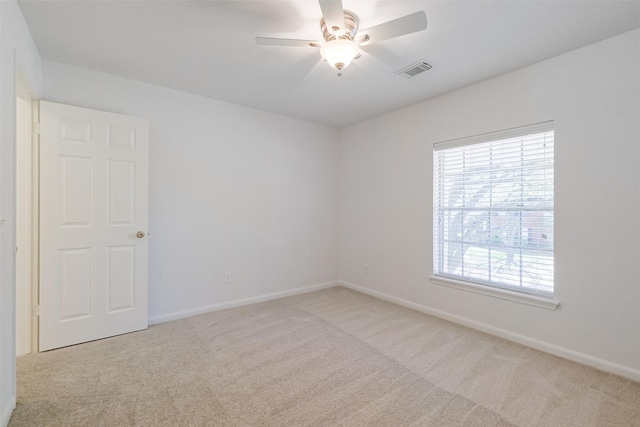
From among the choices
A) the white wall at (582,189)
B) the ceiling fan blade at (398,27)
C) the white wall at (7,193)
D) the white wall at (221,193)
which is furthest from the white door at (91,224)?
the white wall at (582,189)

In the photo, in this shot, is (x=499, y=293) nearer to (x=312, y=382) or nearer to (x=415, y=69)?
(x=312, y=382)

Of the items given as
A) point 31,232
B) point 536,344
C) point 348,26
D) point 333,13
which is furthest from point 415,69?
point 31,232

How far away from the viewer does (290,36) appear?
2.22 meters

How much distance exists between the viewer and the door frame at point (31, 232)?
240 centimetres

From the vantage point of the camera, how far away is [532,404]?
73.1 inches

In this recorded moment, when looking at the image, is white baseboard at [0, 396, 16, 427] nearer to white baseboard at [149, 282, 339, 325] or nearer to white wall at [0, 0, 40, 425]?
white wall at [0, 0, 40, 425]

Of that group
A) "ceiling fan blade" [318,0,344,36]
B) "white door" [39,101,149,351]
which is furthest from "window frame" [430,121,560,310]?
"white door" [39,101,149,351]

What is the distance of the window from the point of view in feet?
8.51

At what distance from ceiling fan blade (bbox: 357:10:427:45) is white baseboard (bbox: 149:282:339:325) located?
3.14 meters

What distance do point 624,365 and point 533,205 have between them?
4.36ft

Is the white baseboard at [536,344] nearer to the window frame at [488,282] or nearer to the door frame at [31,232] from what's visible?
the window frame at [488,282]

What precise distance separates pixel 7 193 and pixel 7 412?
1.26 m

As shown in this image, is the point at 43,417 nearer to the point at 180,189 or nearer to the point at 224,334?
the point at 224,334

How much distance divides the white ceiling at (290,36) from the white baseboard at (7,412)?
248cm
